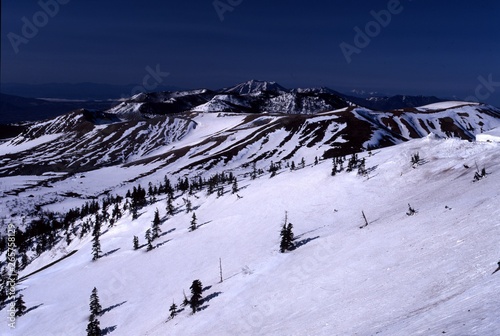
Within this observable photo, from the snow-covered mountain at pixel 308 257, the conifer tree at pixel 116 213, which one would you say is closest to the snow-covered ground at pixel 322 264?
the snow-covered mountain at pixel 308 257

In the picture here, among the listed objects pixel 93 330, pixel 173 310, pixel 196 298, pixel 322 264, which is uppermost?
pixel 322 264

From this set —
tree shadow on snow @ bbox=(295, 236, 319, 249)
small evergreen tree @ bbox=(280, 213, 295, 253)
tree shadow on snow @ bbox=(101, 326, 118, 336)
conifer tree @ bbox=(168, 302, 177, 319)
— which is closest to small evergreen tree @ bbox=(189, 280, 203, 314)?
conifer tree @ bbox=(168, 302, 177, 319)

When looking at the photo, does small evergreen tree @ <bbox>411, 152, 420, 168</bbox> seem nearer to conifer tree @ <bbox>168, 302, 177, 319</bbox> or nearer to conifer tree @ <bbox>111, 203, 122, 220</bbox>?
conifer tree @ <bbox>168, 302, 177, 319</bbox>

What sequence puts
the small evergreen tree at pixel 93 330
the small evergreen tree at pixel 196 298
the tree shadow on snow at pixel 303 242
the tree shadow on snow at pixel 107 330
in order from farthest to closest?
the tree shadow on snow at pixel 303 242 < the tree shadow on snow at pixel 107 330 < the small evergreen tree at pixel 93 330 < the small evergreen tree at pixel 196 298

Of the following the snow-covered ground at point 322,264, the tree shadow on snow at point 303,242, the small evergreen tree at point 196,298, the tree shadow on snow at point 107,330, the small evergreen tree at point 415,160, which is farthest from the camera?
the small evergreen tree at point 415,160

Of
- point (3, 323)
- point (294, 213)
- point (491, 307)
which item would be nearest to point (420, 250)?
point (491, 307)

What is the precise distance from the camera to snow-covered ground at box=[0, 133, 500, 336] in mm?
17031

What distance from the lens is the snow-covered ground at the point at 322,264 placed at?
671 inches

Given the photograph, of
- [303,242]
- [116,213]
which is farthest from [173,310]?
[116,213]

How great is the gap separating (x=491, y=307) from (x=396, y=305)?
6233 millimetres

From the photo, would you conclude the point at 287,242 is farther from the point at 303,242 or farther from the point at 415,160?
the point at 415,160

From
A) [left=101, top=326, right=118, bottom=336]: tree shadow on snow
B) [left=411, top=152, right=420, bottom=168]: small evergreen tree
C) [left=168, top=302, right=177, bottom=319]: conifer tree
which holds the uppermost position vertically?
[left=411, top=152, right=420, bottom=168]: small evergreen tree

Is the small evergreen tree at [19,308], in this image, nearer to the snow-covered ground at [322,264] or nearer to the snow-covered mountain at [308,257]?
the snow-covered mountain at [308,257]

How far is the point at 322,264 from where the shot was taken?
97.2 ft
